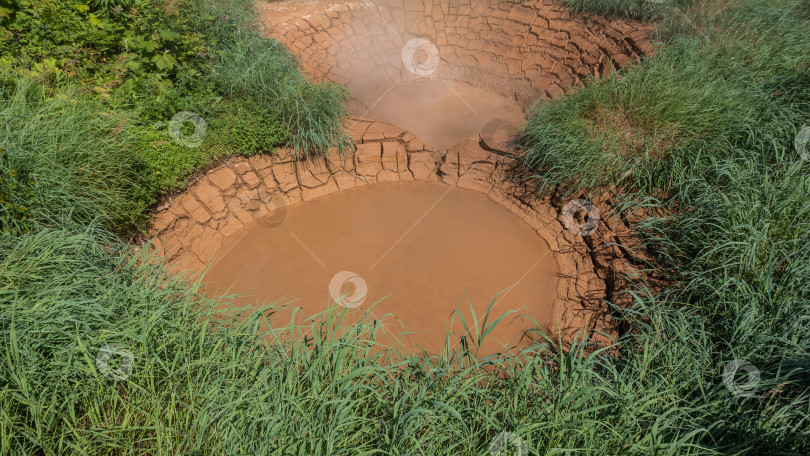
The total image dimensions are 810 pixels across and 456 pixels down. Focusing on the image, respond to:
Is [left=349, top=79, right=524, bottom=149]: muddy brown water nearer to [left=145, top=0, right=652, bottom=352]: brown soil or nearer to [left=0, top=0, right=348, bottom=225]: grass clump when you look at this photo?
[left=145, top=0, right=652, bottom=352]: brown soil

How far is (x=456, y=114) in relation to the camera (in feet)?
22.0

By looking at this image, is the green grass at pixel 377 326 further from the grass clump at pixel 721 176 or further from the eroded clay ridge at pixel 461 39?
the eroded clay ridge at pixel 461 39

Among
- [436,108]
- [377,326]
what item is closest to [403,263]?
[377,326]

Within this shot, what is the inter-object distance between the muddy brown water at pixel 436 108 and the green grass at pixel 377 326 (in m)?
1.19

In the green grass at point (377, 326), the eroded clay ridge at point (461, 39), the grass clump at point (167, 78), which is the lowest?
the green grass at point (377, 326)

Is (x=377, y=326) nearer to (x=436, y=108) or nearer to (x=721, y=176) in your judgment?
(x=721, y=176)

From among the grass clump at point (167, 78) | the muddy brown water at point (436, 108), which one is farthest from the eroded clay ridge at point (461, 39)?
the grass clump at point (167, 78)

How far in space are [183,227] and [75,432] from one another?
9.01 feet

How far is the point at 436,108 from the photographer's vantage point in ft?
22.5

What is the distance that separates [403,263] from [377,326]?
1842 millimetres

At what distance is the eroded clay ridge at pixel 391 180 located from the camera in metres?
4.26

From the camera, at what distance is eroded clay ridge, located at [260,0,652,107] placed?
6738mm

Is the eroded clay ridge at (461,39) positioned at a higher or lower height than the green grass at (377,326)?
higher

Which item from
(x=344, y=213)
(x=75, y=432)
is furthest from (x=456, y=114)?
(x=75, y=432)
